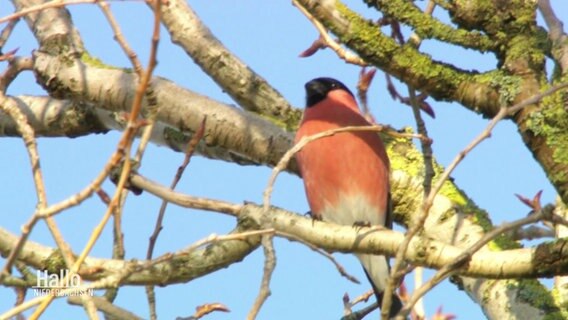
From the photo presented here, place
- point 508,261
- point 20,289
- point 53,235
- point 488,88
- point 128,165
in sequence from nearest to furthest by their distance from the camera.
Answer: point 128,165 < point 53,235 < point 508,261 < point 20,289 < point 488,88

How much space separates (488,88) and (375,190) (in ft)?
3.11

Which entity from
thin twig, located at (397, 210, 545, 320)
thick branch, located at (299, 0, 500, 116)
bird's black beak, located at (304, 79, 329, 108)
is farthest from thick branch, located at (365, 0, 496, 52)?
bird's black beak, located at (304, 79, 329, 108)

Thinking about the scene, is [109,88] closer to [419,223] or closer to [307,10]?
[307,10]

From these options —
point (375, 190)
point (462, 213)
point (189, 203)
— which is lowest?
point (189, 203)

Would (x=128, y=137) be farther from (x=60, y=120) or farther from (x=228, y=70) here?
(x=60, y=120)

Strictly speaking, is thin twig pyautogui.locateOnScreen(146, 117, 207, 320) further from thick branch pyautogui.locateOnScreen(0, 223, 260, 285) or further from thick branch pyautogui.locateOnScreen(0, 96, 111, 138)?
thick branch pyautogui.locateOnScreen(0, 96, 111, 138)

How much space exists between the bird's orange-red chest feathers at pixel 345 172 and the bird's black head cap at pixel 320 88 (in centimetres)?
52

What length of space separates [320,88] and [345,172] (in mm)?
754

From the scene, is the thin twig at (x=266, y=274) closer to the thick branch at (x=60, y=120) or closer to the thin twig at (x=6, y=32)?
the thin twig at (x=6, y=32)

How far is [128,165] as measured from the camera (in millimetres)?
2010

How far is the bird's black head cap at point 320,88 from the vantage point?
4672mm

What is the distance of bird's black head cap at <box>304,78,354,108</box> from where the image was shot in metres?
4.67

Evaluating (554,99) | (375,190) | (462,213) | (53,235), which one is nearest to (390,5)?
(554,99)

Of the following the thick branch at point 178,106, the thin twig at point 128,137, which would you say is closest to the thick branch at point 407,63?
the thick branch at point 178,106
